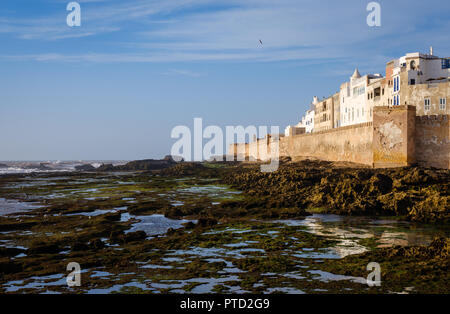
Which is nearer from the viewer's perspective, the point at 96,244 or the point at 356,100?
the point at 96,244

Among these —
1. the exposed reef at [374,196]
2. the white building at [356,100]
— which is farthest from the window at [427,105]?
the exposed reef at [374,196]

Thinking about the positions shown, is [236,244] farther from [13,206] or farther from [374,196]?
[13,206]

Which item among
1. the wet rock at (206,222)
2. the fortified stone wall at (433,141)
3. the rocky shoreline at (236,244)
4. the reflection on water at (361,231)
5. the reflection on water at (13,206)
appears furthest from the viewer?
the fortified stone wall at (433,141)

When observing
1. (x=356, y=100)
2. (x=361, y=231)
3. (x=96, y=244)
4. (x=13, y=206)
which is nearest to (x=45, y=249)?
(x=96, y=244)

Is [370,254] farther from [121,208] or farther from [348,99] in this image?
[348,99]

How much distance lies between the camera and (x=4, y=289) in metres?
Result: 8.30

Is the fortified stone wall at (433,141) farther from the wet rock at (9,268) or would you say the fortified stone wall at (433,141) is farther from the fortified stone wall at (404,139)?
the wet rock at (9,268)

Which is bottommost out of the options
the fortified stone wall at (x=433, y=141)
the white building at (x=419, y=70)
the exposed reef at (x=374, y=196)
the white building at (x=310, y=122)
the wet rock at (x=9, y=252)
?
the wet rock at (x=9, y=252)

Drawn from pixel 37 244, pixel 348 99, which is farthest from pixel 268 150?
pixel 37 244

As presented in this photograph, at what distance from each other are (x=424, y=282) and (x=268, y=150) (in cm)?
5572

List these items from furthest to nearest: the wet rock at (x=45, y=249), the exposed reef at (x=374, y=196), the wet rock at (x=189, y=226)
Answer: the exposed reef at (x=374, y=196), the wet rock at (x=189, y=226), the wet rock at (x=45, y=249)

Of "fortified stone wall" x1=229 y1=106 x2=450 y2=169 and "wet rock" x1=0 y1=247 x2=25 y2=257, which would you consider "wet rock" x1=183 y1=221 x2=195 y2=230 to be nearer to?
"wet rock" x1=0 y1=247 x2=25 y2=257

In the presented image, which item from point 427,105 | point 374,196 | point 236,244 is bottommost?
point 236,244
